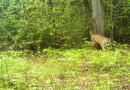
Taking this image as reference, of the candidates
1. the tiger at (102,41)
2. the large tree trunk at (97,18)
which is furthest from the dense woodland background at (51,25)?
the tiger at (102,41)

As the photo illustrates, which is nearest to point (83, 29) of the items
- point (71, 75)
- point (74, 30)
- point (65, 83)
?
point (74, 30)

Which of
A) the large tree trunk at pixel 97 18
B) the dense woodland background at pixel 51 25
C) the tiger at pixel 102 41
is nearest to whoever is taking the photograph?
the tiger at pixel 102 41

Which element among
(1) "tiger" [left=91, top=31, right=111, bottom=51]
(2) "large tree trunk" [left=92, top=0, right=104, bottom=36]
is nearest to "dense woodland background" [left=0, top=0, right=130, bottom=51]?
(2) "large tree trunk" [left=92, top=0, right=104, bottom=36]

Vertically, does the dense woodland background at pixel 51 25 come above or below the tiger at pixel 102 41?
above

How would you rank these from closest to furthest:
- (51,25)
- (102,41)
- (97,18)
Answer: (102,41) → (51,25) → (97,18)

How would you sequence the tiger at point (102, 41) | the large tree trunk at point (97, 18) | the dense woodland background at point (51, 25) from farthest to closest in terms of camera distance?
the large tree trunk at point (97, 18) → the dense woodland background at point (51, 25) → the tiger at point (102, 41)

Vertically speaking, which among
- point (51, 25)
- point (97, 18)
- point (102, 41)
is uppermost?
point (97, 18)

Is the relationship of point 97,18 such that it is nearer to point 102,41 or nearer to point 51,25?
point 102,41

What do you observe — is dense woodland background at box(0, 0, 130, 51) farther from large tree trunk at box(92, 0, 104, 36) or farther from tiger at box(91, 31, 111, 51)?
tiger at box(91, 31, 111, 51)

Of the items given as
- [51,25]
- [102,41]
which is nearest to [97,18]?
[102,41]

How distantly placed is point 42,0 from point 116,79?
6676 mm

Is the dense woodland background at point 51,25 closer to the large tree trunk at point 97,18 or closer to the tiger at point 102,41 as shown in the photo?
the large tree trunk at point 97,18

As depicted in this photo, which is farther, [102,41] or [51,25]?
[51,25]

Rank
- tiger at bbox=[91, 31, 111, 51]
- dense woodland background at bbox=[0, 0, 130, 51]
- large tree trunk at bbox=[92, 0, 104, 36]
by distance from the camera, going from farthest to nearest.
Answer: large tree trunk at bbox=[92, 0, 104, 36] → dense woodland background at bbox=[0, 0, 130, 51] → tiger at bbox=[91, 31, 111, 51]
